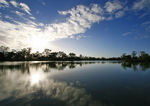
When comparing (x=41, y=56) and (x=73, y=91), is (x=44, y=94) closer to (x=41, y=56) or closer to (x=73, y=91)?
(x=73, y=91)

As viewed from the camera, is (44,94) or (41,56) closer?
(44,94)

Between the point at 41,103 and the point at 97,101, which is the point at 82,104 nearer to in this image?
the point at 97,101

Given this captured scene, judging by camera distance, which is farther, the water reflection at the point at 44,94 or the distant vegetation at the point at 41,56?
the distant vegetation at the point at 41,56

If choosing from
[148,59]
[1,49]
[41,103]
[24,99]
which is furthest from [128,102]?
[1,49]

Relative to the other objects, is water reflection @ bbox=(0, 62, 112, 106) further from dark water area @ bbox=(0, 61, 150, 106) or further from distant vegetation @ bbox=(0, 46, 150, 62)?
distant vegetation @ bbox=(0, 46, 150, 62)

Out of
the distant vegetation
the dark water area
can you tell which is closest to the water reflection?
the dark water area

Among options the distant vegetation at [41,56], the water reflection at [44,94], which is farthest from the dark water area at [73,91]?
the distant vegetation at [41,56]

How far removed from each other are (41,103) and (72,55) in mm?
111701

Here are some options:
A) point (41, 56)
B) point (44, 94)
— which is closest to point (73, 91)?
point (44, 94)

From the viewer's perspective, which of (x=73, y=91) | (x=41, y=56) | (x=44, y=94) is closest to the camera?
(x=44, y=94)

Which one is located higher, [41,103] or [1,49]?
[1,49]

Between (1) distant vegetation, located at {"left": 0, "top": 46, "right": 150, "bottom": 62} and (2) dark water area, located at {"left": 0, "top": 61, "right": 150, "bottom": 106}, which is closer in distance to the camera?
(2) dark water area, located at {"left": 0, "top": 61, "right": 150, "bottom": 106}

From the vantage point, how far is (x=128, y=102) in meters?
4.86

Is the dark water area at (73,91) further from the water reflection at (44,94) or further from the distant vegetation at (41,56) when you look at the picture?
the distant vegetation at (41,56)
